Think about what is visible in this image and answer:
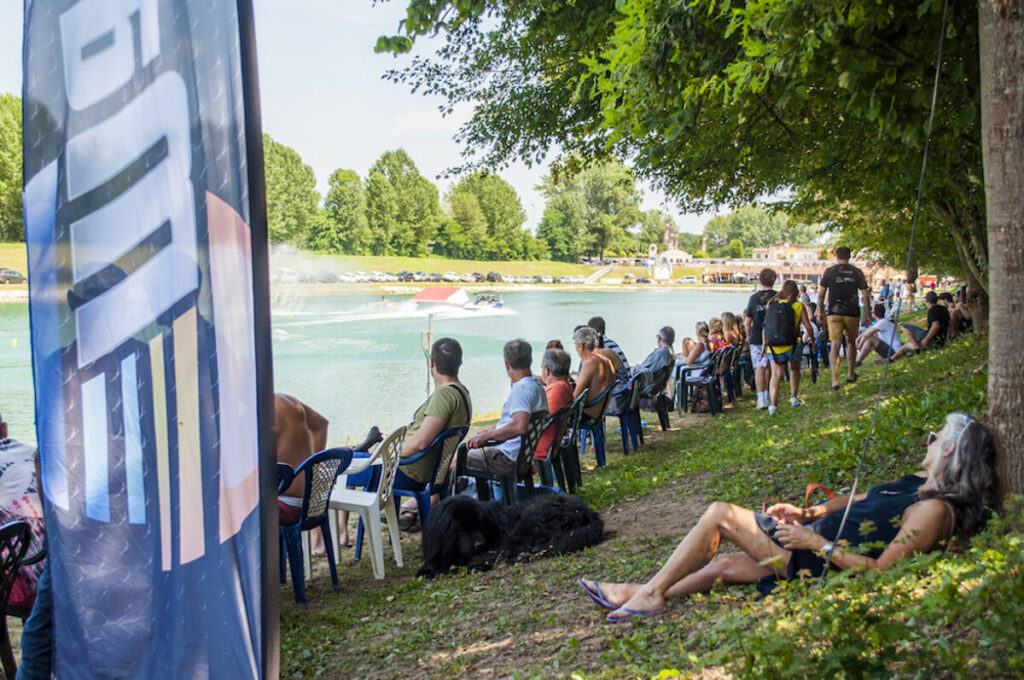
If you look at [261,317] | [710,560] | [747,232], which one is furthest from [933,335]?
[747,232]

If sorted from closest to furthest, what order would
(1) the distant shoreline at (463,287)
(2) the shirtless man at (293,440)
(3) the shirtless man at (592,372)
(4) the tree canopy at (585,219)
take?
1. (2) the shirtless man at (293,440)
2. (3) the shirtless man at (592,372)
3. (1) the distant shoreline at (463,287)
4. (4) the tree canopy at (585,219)

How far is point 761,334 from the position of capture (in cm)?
1112

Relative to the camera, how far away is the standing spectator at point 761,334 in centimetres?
1071

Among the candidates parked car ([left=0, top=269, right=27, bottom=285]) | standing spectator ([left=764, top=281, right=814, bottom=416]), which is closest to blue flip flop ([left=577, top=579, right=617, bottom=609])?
standing spectator ([left=764, top=281, right=814, bottom=416])

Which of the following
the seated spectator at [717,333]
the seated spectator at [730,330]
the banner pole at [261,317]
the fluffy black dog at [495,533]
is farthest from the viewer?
the seated spectator at [730,330]

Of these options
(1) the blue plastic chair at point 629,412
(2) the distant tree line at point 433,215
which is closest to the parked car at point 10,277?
(2) the distant tree line at point 433,215

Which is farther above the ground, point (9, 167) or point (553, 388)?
point (9, 167)

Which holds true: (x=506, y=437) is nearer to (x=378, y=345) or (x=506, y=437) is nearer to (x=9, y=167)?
(x=378, y=345)

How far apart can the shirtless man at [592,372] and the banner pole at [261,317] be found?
5191 millimetres

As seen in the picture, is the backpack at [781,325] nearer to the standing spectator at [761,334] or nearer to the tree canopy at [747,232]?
the standing spectator at [761,334]

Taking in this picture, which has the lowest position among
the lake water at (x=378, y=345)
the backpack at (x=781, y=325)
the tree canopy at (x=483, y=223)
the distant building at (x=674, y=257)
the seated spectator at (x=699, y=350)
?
the lake water at (x=378, y=345)

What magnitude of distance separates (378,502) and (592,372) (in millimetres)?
3411

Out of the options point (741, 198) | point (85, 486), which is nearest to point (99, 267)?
point (85, 486)

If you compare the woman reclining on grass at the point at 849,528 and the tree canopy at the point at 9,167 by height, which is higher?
the tree canopy at the point at 9,167
